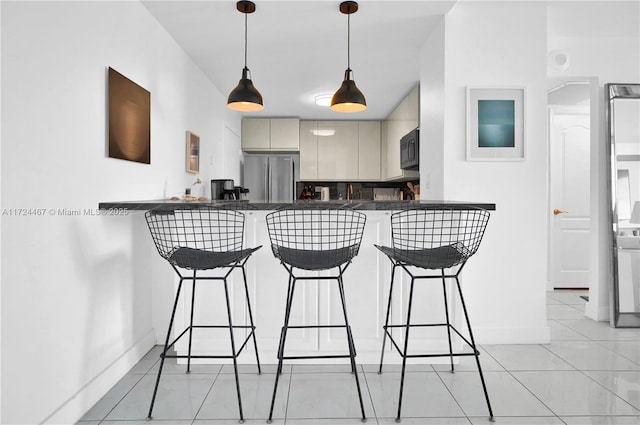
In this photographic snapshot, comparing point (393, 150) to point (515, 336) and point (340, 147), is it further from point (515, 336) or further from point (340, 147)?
point (515, 336)

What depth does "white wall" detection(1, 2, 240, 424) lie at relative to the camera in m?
1.60

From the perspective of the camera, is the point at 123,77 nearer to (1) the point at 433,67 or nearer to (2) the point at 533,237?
(1) the point at 433,67

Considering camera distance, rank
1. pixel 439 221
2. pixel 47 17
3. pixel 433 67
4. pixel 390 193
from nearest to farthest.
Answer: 1. pixel 47 17
2. pixel 439 221
3. pixel 433 67
4. pixel 390 193

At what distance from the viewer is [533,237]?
302cm

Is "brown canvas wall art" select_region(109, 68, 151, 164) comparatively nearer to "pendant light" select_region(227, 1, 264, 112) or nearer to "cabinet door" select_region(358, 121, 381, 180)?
"pendant light" select_region(227, 1, 264, 112)

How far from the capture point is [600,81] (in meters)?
3.51

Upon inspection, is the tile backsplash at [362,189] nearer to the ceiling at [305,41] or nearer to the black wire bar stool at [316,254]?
the ceiling at [305,41]

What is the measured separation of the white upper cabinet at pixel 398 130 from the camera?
4.57 m

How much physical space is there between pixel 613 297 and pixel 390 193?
12.5 feet

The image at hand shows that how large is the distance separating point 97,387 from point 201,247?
0.89 meters

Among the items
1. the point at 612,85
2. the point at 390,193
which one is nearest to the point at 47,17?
the point at 612,85

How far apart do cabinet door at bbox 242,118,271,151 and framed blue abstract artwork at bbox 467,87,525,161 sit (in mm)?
3823

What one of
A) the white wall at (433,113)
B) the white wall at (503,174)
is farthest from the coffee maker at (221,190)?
the white wall at (503,174)

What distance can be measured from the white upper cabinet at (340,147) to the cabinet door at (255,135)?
1.87 ft
